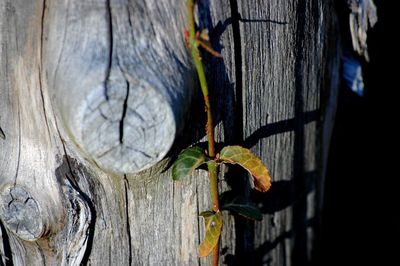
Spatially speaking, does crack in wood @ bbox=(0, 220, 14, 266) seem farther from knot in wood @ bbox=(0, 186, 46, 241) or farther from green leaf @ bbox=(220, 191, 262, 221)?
green leaf @ bbox=(220, 191, 262, 221)

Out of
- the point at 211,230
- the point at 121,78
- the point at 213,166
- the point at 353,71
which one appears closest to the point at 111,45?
the point at 121,78

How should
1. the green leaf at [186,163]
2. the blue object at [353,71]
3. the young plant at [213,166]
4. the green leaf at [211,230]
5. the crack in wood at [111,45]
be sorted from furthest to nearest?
the blue object at [353,71], the green leaf at [211,230], the green leaf at [186,163], the young plant at [213,166], the crack in wood at [111,45]

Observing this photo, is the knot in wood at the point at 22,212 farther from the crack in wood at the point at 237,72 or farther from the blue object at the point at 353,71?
the blue object at the point at 353,71

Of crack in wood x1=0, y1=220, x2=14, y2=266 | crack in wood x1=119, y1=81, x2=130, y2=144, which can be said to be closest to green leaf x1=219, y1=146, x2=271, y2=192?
crack in wood x1=119, y1=81, x2=130, y2=144

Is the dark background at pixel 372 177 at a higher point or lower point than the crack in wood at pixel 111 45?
lower

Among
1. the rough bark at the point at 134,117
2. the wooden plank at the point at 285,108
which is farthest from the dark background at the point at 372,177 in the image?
the rough bark at the point at 134,117

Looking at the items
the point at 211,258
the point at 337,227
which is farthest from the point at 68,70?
the point at 337,227

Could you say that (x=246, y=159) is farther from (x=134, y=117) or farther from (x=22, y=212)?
(x=22, y=212)

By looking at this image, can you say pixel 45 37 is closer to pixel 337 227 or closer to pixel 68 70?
pixel 68 70
